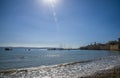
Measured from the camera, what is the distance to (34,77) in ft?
58.1

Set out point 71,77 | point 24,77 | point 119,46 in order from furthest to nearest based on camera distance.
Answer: point 119,46 < point 24,77 < point 71,77

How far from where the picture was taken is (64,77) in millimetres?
16875

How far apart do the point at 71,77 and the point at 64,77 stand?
821 mm

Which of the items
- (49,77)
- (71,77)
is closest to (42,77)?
(49,77)

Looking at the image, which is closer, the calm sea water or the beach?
the beach

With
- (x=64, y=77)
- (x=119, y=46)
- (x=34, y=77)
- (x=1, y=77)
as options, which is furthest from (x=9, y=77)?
(x=119, y=46)

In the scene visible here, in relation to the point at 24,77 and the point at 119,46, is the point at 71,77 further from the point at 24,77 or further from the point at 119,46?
the point at 119,46

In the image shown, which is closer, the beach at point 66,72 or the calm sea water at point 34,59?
the beach at point 66,72

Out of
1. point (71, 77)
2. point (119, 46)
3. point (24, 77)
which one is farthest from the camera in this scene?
point (119, 46)

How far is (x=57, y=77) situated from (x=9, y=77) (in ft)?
21.1

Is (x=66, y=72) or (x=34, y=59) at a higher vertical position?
(x=66, y=72)

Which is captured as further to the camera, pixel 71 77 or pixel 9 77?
pixel 9 77

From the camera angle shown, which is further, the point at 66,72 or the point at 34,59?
the point at 34,59

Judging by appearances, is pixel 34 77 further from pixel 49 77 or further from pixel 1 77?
pixel 1 77
